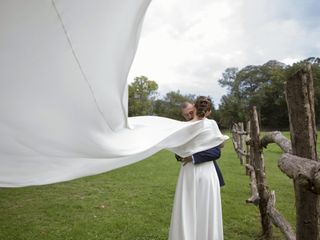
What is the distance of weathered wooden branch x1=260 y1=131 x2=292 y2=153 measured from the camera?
10.4 feet

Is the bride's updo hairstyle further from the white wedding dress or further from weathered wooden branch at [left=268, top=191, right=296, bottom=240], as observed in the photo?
weathered wooden branch at [left=268, top=191, right=296, bottom=240]

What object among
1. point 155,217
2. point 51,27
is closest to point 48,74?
point 51,27

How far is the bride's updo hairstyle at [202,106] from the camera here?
11.7ft

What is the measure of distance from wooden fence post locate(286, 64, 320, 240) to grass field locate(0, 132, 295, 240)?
114 inches

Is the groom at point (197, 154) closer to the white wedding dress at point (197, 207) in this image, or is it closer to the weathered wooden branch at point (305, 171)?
the white wedding dress at point (197, 207)

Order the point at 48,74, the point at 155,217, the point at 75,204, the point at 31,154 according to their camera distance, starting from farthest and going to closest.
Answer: the point at 75,204
the point at 155,217
the point at 31,154
the point at 48,74

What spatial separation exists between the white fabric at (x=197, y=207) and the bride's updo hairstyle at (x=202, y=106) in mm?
527

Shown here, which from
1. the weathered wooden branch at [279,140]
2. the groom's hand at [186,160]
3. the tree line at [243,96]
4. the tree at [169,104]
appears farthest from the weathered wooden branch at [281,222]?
the tree at [169,104]

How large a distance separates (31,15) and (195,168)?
241 cm

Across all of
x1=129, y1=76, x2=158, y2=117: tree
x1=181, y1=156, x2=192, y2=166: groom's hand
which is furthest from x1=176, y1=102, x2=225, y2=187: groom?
x1=129, y1=76, x2=158, y2=117: tree

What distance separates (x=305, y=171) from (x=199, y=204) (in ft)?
6.01

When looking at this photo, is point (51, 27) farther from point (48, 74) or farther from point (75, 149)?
point (75, 149)

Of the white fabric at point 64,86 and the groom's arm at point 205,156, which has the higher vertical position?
the white fabric at point 64,86

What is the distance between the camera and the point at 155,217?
616 centimetres
